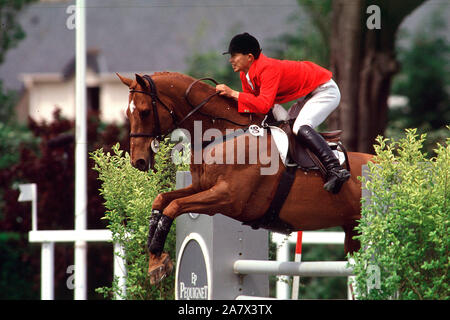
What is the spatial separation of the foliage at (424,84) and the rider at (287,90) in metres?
14.2

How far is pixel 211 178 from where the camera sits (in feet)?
15.9

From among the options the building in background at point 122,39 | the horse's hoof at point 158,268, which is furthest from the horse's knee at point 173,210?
the building in background at point 122,39

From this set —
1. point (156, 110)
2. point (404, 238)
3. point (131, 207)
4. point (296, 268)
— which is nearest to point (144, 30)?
point (131, 207)

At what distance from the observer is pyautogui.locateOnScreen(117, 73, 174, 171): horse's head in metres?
4.80

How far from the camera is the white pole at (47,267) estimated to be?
8188 millimetres

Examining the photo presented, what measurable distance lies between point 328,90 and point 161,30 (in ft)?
81.8

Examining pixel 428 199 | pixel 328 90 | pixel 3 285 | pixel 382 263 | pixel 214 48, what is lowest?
pixel 3 285

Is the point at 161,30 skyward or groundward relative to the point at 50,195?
skyward

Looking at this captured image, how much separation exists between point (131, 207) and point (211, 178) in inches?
40.9

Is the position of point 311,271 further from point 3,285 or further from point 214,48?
point 214,48

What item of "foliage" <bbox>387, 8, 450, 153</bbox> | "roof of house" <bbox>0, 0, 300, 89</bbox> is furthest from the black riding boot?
"roof of house" <bbox>0, 0, 300, 89</bbox>

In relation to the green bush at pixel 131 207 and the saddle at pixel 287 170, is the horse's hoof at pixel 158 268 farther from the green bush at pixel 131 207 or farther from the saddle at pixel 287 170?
the green bush at pixel 131 207
